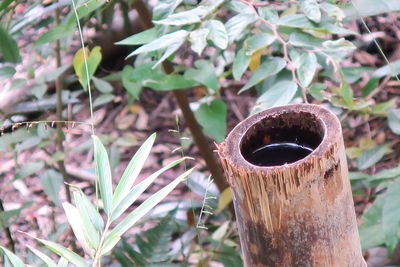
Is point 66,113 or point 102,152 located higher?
point 102,152

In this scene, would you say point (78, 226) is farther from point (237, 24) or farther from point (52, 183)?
point (52, 183)

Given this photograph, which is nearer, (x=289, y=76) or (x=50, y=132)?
(x=289, y=76)

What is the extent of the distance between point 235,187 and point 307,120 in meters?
0.13

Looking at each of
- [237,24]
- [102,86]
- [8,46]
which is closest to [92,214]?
[237,24]

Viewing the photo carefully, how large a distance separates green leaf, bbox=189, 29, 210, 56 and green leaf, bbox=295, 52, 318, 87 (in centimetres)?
Result: 17

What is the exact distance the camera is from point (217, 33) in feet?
3.37

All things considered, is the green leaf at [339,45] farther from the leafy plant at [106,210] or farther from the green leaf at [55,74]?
the green leaf at [55,74]

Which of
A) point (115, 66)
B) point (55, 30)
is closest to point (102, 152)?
point (55, 30)

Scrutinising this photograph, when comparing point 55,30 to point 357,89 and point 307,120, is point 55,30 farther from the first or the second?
point 357,89

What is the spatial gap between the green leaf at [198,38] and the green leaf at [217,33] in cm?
1

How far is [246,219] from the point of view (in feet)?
2.35

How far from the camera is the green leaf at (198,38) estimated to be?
1.01 metres

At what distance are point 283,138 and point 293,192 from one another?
10 cm

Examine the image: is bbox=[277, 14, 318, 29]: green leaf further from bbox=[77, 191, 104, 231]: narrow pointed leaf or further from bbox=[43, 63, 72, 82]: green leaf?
bbox=[43, 63, 72, 82]: green leaf
